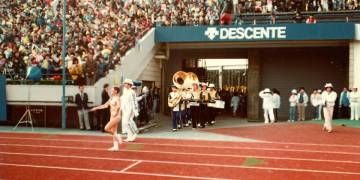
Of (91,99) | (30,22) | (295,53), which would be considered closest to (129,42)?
(91,99)

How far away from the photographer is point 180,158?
11680mm

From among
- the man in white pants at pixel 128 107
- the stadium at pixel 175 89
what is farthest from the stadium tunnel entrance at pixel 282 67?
the man in white pants at pixel 128 107

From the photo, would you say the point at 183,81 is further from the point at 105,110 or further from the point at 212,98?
the point at 105,110

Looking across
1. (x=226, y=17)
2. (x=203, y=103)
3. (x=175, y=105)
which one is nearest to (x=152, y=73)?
(x=226, y=17)

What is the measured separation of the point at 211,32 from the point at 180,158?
44.8 feet

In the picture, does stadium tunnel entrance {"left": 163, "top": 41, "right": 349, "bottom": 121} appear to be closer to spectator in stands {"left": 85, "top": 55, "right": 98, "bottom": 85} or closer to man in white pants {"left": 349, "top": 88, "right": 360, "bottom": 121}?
man in white pants {"left": 349, "top": 88, "right": 360, "bottom": 121}

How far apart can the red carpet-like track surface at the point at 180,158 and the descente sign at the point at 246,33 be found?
782cm

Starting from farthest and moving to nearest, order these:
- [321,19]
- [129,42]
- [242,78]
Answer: [242,78]
[321,19]
[129,42]

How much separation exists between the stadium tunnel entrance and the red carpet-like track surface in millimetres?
9591

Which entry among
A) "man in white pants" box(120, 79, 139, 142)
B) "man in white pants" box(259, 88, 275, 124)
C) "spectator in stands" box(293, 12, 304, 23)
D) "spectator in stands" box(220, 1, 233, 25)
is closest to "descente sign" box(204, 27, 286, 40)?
"spectator in stands" box(220, 1, 233, 25)

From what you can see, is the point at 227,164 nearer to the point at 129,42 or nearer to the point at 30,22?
the point at 129,42

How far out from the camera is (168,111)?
28.6 meters

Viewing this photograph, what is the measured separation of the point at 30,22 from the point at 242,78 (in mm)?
13526

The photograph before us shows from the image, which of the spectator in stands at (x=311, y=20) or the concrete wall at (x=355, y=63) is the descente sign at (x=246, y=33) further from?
the concrete wall at (x=355, y=63)
